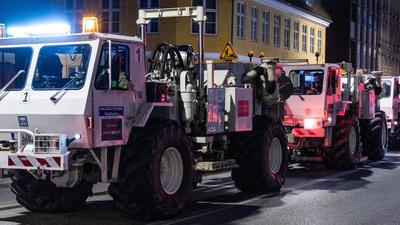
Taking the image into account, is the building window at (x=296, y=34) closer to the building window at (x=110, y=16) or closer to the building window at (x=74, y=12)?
the building window at (x=110, y=16)

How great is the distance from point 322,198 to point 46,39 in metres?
5.54

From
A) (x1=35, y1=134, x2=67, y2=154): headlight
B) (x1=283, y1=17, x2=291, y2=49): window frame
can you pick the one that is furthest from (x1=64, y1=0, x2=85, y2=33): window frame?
(x1=35, y1=134, x2=67, y2=154): headlight

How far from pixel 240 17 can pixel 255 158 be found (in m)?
25.1

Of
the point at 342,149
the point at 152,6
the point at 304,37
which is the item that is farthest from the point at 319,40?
the point at 342,149

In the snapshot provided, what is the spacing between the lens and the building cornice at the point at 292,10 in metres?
40.3

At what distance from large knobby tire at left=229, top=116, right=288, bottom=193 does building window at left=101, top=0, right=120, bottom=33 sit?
2301cm

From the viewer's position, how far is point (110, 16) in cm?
3453

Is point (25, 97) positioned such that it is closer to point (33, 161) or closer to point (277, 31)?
point (33, 161)

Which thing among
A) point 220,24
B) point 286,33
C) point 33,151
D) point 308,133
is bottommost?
point 308,133

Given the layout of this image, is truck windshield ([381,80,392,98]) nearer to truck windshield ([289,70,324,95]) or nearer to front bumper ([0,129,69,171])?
truck windshield ([289,70,324,95])

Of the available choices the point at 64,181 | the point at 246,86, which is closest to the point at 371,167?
the point at 246,86

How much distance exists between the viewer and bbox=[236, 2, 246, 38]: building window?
36000mm

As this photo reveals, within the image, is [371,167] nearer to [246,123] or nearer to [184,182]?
[246,123]

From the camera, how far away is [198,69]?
11.3 meters
